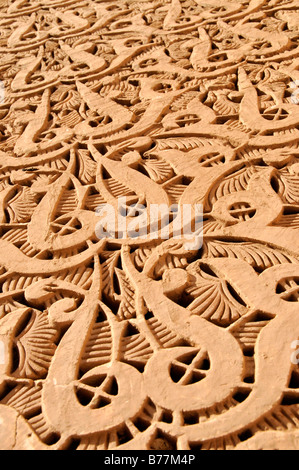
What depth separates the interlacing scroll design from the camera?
1013mm

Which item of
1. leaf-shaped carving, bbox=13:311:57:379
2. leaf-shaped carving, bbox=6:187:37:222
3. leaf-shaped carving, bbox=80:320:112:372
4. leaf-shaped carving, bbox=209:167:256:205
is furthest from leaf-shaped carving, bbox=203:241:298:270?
leaf-shaped carving, bbox=6:187:37:222

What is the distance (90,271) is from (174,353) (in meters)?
0.36

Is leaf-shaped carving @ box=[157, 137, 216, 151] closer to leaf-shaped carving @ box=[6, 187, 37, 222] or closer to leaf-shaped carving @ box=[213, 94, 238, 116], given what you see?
leaf-shaped carving @ box=[213, 94, 238, 116]

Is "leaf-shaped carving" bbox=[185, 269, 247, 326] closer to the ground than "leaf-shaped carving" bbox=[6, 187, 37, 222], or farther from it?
farther from it

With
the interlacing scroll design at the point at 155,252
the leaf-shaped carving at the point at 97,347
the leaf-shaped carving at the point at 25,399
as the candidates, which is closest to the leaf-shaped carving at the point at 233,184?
the interlacing scroll design at the point at 155,252

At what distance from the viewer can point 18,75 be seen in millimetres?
2445

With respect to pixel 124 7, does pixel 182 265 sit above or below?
below

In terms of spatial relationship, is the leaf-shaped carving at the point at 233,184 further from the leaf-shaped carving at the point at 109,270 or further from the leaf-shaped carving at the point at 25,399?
the leaf-shaped carving at the point at 25,399

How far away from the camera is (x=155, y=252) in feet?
4.45

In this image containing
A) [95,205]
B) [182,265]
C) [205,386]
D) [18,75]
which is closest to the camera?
[205,386]

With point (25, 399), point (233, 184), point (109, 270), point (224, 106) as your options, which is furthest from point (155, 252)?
point (224, 106)

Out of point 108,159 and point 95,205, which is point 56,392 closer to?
point 95,205
